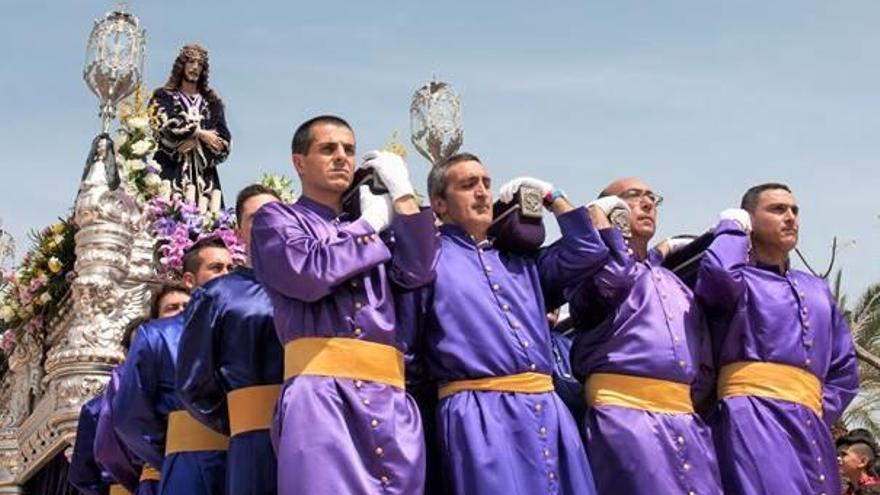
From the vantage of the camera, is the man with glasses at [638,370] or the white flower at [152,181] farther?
the white flower at [152,181]

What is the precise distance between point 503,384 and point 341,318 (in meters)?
0.69

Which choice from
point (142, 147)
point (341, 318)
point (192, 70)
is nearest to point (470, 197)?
point (341, 318)

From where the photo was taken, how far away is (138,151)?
1031 cm

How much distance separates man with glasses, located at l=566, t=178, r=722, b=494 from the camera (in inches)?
207

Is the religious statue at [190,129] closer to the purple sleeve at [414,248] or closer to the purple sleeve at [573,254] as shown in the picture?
the purple sleeve at [573,254]

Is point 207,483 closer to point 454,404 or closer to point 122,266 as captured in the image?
point 454,404

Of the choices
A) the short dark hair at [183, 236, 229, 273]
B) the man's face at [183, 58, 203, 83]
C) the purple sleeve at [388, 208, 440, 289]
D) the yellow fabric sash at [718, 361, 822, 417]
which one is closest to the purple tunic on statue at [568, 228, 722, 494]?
the yellow fabric sash at [718, 361, 822, 417]

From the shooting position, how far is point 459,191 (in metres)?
5.46

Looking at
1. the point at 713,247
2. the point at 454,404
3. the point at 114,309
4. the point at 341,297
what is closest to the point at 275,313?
the point at 341,297

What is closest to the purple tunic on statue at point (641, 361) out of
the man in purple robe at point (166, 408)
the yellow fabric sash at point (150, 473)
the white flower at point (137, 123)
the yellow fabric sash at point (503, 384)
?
the yellow fabric sash at point (503, 384)

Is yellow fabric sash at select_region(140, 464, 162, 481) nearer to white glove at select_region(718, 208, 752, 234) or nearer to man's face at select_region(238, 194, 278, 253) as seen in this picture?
man's face at select_region(238, 194, 278, 253)

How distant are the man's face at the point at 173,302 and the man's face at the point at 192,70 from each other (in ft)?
15.6

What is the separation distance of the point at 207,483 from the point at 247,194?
1.29 metres

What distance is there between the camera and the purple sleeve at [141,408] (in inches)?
243
